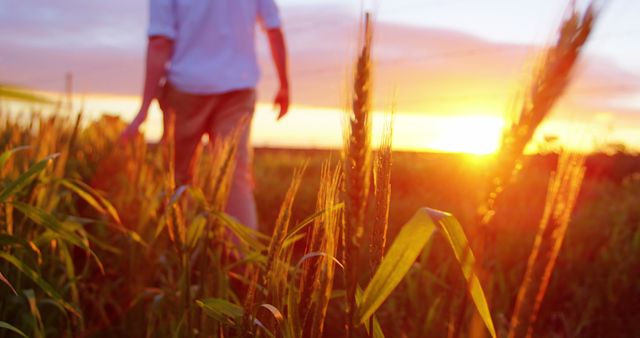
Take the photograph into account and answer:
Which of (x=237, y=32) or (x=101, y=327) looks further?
(x=237, y=32)

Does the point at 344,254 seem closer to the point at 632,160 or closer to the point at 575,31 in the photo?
the point at 575,31

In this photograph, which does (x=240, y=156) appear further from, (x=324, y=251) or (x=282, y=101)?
(x=324, y=251)

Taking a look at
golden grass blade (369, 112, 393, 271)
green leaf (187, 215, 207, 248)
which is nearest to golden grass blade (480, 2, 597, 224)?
golden grass blade (369, 112, 393, 271)

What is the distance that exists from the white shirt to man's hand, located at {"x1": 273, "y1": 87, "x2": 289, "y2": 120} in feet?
0.54

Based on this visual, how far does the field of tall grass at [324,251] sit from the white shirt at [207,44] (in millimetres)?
611

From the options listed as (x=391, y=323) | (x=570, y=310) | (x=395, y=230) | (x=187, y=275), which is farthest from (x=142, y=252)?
(x=395, y=230)

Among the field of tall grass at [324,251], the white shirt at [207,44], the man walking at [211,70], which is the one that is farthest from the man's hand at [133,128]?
the white shirt at [207,44]

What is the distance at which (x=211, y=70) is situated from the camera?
13.7 ft

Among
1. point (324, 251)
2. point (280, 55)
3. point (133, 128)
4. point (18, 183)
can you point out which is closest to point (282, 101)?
point (280, 55)

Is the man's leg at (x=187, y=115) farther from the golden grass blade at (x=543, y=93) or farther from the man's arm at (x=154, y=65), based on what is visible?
the golden grass blade at (x=543, y=93)

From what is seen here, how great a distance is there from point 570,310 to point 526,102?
3059mm

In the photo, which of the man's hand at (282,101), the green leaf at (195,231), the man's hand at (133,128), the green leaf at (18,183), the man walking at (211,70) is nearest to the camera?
the green leaf at (18,183)

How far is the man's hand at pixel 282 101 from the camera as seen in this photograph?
170 inches

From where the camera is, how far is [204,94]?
422cm
